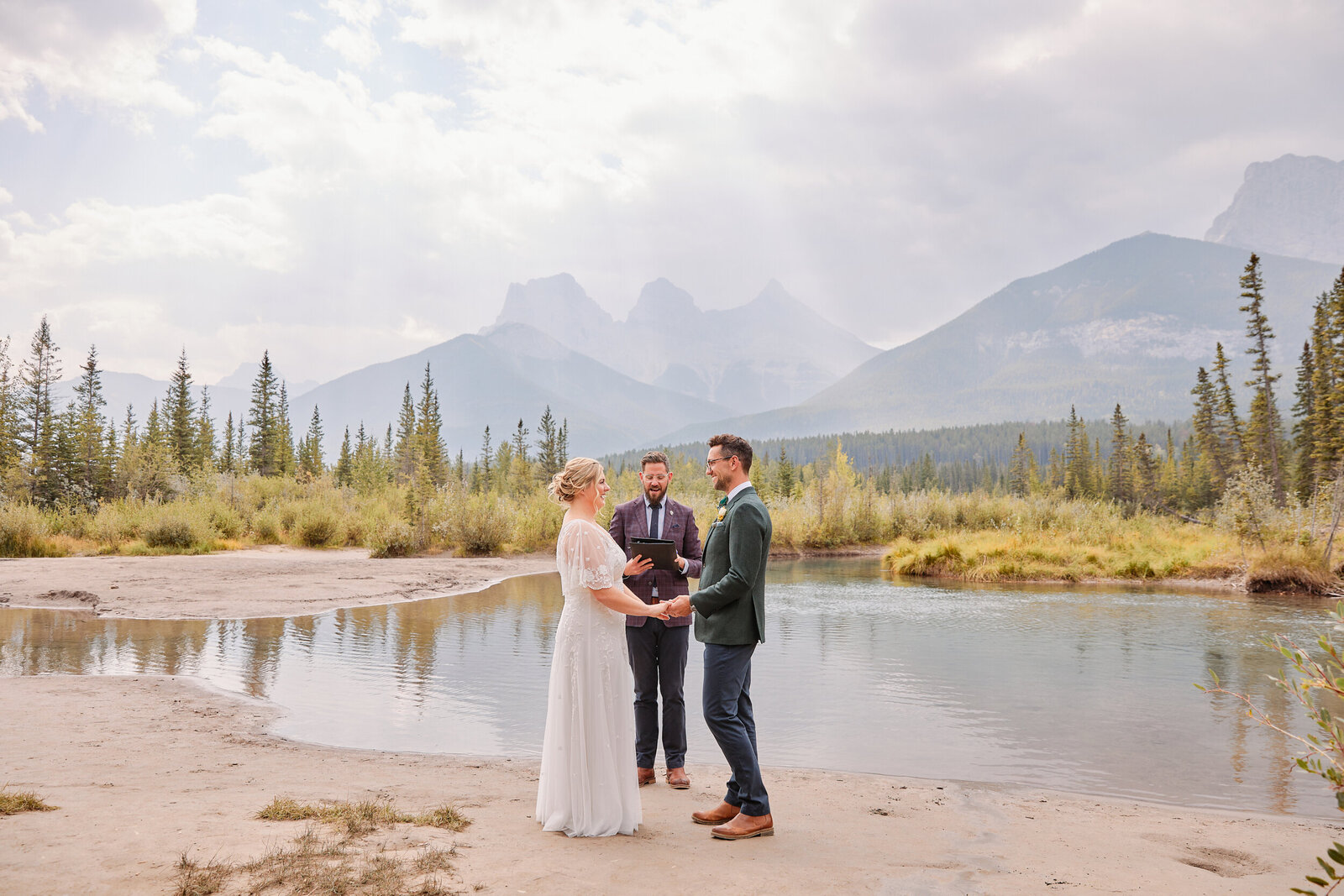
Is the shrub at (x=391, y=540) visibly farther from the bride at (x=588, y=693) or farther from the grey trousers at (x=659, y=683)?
the bride at (x=588, y=693)

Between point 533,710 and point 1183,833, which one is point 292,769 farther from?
point 1183,833

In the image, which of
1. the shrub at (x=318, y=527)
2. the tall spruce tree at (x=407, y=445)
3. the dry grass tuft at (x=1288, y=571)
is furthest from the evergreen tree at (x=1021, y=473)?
the shrub at (x=318, y=527)

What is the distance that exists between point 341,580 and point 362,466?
1883 inches

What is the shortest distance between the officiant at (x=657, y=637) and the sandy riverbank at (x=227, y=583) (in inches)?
454

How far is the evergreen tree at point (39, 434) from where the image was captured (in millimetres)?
34625

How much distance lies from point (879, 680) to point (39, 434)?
143 feet

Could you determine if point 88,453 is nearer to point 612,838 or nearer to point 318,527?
point 318,527

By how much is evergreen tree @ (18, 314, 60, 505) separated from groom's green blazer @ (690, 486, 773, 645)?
37619 millimetres

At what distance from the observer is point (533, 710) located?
869cm

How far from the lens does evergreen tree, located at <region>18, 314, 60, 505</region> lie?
34.6 m

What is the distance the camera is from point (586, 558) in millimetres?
4695

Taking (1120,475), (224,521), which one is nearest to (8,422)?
(224,521)

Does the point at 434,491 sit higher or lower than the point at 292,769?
higher

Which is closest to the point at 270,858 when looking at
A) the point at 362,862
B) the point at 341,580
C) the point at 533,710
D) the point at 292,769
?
the point at 362,862
